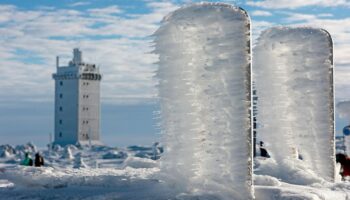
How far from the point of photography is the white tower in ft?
235

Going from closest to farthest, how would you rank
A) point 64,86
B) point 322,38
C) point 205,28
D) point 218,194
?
point 218,194, point 205,28, point 322,38, point 64,86

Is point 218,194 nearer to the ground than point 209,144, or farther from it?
nearer to the ground

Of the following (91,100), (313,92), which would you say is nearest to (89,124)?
(91,100)

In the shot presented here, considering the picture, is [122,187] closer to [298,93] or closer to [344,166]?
[298,93]

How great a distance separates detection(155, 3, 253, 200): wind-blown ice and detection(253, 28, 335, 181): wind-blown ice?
4679 millimetres

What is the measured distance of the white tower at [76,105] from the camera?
71688mm

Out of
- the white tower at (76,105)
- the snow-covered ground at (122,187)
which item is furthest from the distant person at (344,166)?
the white tower at (76,105)

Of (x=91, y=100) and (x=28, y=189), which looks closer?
(x=28, y=189)

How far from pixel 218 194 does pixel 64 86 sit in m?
64.9

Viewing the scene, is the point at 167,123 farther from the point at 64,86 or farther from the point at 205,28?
the point at 64,86

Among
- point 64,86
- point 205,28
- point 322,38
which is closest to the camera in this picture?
point 205,28

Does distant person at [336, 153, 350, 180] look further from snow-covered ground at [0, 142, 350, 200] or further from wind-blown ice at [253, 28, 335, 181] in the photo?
snow-covered ground at [0, 142, 350, 200]

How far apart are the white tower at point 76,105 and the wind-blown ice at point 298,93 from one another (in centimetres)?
5844

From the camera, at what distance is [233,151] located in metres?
9.59
